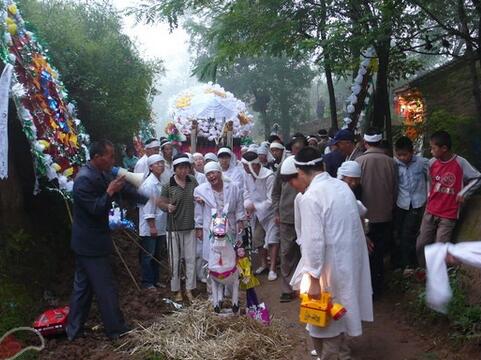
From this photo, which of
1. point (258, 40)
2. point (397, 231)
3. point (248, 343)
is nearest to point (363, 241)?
point (248, 343)

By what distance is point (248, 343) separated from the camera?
188 inches

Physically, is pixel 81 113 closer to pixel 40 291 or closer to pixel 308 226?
pixel 40 291

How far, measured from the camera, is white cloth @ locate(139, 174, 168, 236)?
6891 mm

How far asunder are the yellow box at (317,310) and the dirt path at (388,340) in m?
1.36

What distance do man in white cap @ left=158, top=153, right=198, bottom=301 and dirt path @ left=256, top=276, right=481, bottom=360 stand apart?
4.59 ft

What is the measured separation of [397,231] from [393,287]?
781 millimetres

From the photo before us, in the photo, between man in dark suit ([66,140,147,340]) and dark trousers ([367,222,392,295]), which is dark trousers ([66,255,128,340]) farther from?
dark trousers ([367,222,392,295])

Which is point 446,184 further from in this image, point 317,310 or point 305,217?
point 317,310

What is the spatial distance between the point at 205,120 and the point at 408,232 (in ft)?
24.0

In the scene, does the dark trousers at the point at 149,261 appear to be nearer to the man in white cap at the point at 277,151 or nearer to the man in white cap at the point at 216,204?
the man in white cap at the point at 216,204

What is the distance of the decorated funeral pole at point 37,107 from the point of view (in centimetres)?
539

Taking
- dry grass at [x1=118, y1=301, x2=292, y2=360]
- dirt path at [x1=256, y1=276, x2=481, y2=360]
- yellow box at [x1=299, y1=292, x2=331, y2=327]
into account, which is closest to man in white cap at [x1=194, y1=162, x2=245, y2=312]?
dry grass at [x1=118, y1=301, x2=292, y2=360]

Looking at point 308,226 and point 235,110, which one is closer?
point 308,226

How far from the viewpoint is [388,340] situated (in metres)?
5.07
